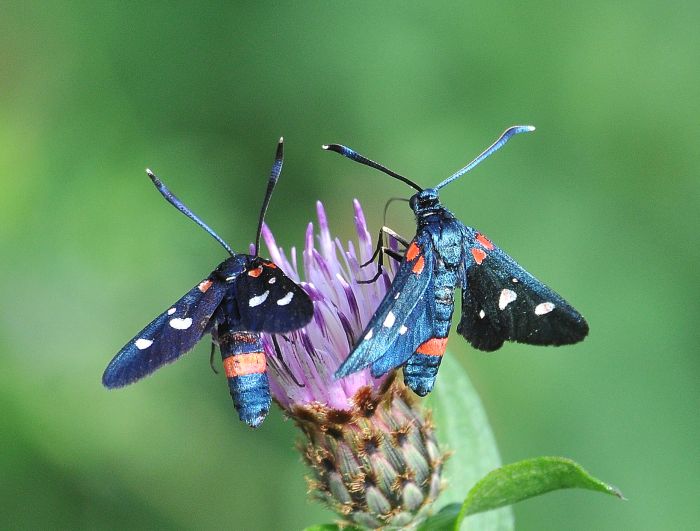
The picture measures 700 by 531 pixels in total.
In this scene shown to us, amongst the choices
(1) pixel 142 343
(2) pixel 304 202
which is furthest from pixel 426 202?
(2) pixel 304 202

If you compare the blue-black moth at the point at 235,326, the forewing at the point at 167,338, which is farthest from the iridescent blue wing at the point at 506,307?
the forewing at the point at 167,338

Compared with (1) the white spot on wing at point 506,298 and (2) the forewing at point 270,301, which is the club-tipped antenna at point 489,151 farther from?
(2) the forewing at point 270,301

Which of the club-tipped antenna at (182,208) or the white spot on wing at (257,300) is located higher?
the club-tipped antenna at (182,208)

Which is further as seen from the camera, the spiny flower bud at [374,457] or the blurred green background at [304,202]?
the blurred green background at [304,202]

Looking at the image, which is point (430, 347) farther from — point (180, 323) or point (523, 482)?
point (180, 323)

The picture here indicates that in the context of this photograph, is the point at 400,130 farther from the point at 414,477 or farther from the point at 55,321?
the point at 414,477

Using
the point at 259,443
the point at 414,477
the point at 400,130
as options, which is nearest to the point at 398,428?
the point at 414,477

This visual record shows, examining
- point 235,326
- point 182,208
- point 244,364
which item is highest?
point 182,208
